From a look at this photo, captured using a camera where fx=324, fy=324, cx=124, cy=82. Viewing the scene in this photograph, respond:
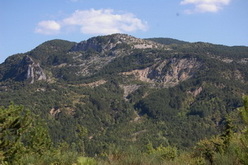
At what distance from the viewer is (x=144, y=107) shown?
19088 centimetres

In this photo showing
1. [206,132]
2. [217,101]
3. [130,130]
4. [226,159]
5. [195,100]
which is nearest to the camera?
[226,159]

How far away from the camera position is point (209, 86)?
192 m

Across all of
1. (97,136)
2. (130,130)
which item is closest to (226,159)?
(97,136)

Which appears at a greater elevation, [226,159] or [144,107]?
[226,159]

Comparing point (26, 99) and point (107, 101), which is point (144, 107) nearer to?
point (107, 101)

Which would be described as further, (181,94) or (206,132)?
(181,94)

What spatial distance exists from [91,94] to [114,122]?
27.4 metres

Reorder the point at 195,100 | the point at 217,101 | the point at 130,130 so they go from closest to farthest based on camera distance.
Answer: the point at 130,130, the point at 217,101, the point at 195,100

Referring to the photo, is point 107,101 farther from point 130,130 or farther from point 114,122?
point 130,130

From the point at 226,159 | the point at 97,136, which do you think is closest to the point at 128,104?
the point at 97,136

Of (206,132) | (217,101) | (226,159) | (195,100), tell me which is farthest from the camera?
(195,100)

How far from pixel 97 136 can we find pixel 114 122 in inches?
1301

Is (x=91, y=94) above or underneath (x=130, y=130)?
above

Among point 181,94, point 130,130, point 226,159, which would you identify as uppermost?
point 226,159
